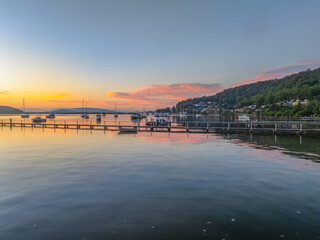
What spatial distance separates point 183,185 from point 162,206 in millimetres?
3139

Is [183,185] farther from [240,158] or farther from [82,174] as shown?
Answer: [240,158]

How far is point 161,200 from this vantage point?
1023cm

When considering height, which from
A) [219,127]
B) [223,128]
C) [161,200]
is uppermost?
[219,127]

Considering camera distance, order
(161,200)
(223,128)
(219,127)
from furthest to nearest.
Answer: (223,128)
(219,127)
(161,200)

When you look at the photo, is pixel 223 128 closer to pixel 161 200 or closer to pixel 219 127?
pixel 219 127

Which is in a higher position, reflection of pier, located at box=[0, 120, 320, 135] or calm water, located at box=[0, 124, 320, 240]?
reflection of pier, located at box=[0, 120, 320, 135]

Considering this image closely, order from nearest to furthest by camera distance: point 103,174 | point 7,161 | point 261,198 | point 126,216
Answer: point 126,216, point 261,198, point 103,174, point 7,161

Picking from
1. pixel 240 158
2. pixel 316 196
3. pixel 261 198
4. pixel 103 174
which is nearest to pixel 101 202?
pixel 103 174

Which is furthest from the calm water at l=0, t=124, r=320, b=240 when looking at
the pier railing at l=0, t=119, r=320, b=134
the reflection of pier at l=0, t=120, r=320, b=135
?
the reflection of pier at l=0, t=120, r=320, b=135

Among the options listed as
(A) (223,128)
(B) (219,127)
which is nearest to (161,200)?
(B) (219,127)

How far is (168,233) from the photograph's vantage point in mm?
7320

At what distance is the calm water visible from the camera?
24.7ft

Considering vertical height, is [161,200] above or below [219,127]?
below

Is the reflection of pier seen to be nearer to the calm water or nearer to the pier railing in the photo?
the pier railing
